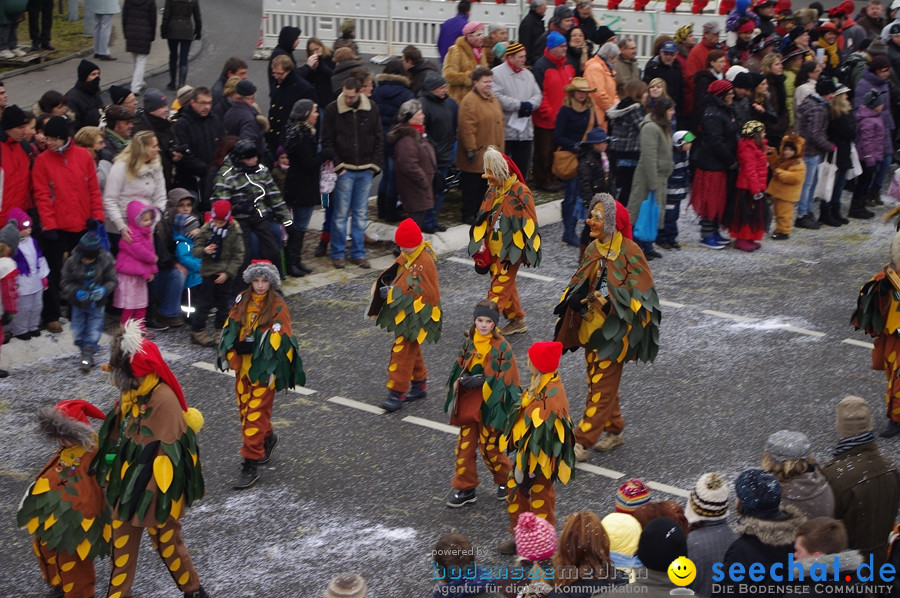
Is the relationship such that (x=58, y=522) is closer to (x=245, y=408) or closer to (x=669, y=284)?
(x=245, y=408)

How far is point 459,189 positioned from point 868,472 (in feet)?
30.8

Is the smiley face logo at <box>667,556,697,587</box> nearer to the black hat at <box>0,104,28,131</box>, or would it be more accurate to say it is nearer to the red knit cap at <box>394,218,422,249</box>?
the red knit cap at <box>394,218,422,249</box>

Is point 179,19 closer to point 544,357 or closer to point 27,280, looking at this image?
point 27,280

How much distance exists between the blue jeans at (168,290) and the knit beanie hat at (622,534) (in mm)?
Result: 6196

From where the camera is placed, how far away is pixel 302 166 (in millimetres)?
12562

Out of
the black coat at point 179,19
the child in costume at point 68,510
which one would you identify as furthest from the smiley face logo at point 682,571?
the black coat at point 179,19

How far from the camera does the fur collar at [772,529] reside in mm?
5914

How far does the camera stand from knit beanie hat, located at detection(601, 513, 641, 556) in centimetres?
621

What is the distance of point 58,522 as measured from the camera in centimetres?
695


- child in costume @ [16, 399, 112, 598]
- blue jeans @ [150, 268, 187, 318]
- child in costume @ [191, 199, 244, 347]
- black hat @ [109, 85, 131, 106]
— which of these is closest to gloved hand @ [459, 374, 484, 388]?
child in costume @ [16, 399, 112, 598]

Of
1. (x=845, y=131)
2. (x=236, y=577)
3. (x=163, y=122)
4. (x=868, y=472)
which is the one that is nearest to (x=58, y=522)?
(x=236, y=577)

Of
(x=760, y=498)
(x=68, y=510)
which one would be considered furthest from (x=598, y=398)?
(x=68, y=510)

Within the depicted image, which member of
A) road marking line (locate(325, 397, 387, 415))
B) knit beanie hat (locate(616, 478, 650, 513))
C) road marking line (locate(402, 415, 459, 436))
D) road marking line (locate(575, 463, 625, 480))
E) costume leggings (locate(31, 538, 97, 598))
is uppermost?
knit beanie hat (locate(616, 478, 650, 513))

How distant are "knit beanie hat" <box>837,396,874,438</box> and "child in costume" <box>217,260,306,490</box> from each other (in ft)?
12.6
